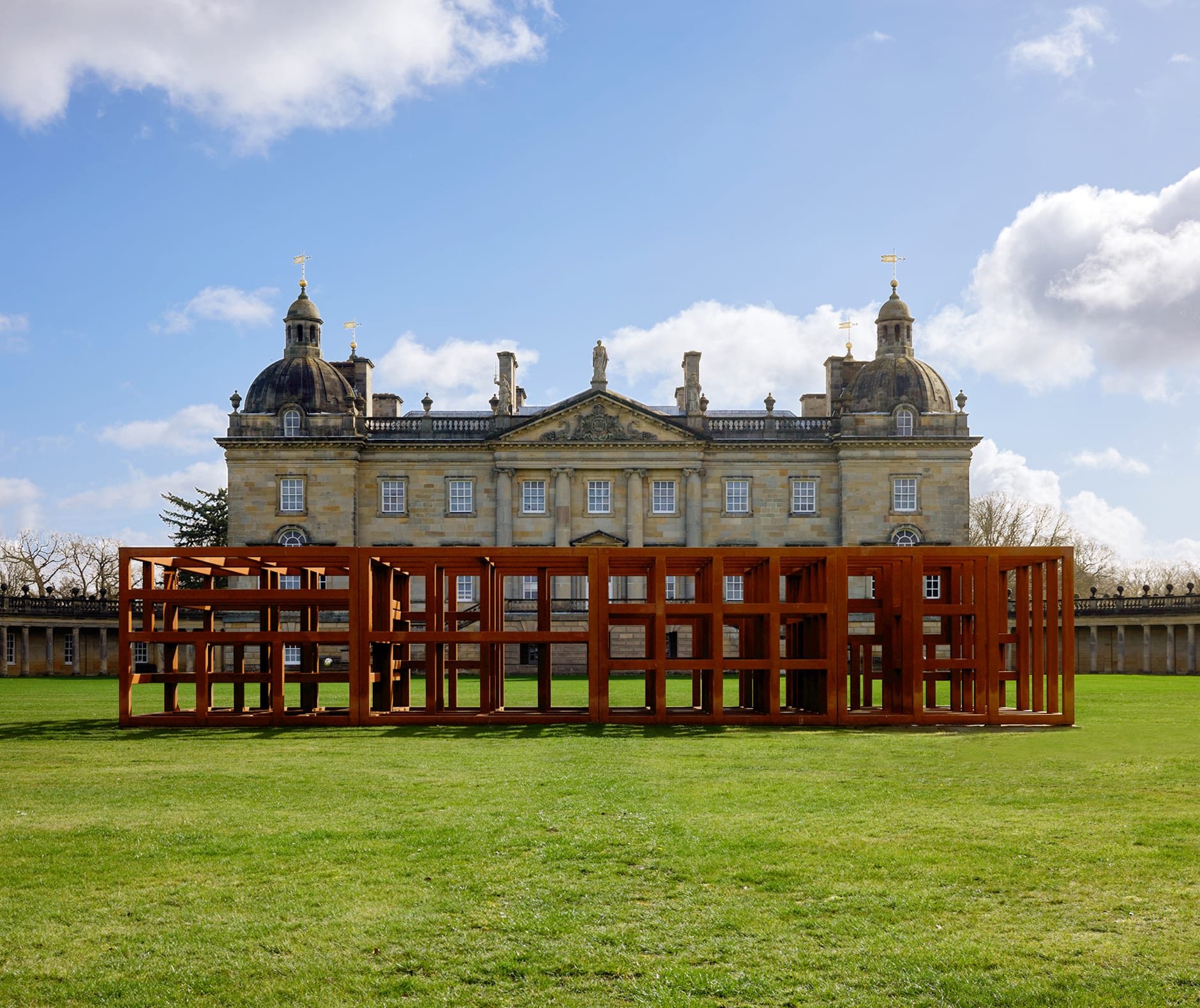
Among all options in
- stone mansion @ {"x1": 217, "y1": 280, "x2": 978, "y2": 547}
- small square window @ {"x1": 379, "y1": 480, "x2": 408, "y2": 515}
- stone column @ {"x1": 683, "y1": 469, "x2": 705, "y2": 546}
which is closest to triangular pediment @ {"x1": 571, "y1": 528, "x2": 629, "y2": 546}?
stone mansion @ {"x1": 217, "y1": 280, "x2": 978, "y2": 547}

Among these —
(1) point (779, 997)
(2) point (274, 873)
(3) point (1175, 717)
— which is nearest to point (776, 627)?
(3) point (1175, 717)

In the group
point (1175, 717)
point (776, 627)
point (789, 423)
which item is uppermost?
point (789, 423)

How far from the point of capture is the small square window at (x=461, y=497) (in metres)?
60.7

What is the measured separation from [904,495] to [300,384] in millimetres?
30235

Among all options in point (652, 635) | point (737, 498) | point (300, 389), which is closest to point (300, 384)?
point (300, 389)

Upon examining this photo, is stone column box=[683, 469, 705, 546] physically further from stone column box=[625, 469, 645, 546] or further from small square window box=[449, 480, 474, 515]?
small square window box=[449, 480, 474, 515]

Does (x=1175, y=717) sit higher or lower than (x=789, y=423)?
lower

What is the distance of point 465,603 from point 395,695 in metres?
26.3

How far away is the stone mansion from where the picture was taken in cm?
5959

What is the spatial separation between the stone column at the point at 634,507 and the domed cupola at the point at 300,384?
47.0 ft

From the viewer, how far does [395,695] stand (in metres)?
32.2

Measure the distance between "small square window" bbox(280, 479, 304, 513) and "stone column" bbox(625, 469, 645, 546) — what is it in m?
15.8

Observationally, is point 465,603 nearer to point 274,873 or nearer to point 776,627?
point 776,627

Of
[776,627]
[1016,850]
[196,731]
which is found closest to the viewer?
[1016,850]
